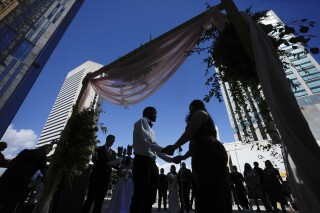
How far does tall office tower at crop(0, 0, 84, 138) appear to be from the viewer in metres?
22.2

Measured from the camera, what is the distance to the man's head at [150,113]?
2.82 meters

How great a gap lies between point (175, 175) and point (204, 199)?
5.83m

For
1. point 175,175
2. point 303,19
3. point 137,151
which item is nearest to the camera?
point 303,19

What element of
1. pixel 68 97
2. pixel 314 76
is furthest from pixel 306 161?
pixel 68 97

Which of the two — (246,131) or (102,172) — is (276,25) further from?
(102,172)

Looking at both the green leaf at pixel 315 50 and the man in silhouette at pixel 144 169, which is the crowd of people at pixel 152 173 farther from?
the green leaf at pixel 315 50

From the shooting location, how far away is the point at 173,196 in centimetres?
596

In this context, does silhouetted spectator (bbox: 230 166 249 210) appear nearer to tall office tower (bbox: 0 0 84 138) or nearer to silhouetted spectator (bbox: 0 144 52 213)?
silhouetted spectator (bbox: 0 144 52 213)

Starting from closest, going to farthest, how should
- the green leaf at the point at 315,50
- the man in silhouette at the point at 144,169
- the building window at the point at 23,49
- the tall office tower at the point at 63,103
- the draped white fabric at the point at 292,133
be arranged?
the draped white fabric at the point at 292,133 → the green leaf at the point at 315,50 → the man in silhouette at the point at 144,169 → the building window at the point at 23,49 → the tall office tower at the point at 63,103

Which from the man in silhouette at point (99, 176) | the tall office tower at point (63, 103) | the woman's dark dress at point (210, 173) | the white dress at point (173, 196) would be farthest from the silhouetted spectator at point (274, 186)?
the tall office tower at point (63, 103)

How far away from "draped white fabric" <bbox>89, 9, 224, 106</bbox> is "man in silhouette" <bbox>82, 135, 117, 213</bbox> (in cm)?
107

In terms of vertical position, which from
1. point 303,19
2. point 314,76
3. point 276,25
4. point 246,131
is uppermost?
point 314,76

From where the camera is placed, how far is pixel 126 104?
390 centimetres

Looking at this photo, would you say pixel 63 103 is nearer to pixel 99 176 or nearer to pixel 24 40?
pixel 24 40
